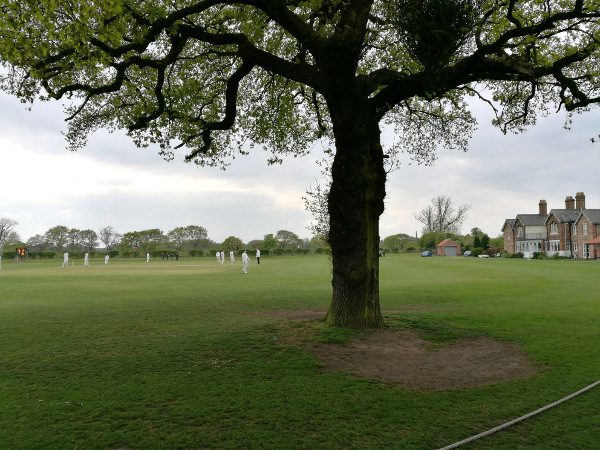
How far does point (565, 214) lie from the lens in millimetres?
83438

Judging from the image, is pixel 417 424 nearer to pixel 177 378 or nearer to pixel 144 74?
pixel 177 378

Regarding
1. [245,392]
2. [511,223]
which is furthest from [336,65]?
→ [511,223]

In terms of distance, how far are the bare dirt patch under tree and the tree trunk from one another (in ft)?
2.61

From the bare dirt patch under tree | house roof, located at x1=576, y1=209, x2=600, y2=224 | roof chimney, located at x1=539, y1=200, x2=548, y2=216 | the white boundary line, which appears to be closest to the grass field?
the white boundary line

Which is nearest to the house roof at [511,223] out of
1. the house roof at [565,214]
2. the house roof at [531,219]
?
the house roof at [531,219]

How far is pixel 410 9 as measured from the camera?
948cm

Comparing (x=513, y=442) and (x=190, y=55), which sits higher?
(x=190, y=55)

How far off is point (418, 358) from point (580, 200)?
88259 mm

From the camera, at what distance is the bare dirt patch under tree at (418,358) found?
8.33 m

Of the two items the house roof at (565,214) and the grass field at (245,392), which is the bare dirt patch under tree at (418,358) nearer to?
the grass field at (245,392)

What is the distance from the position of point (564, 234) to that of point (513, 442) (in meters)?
88.3

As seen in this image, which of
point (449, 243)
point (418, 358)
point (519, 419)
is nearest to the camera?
point (519, 419)

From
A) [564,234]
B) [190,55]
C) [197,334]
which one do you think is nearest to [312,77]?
[190,55]

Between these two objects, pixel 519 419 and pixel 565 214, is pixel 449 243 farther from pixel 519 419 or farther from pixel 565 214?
pixel 519 419
